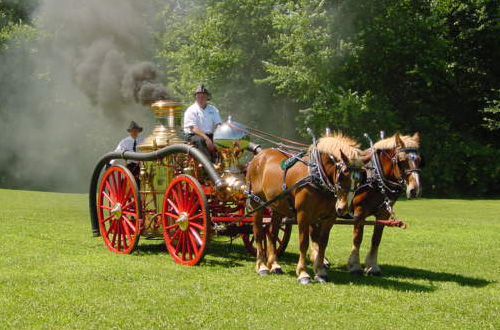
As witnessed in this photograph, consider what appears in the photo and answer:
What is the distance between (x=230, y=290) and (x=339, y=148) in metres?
2.05

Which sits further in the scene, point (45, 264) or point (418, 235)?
point (418, 235)

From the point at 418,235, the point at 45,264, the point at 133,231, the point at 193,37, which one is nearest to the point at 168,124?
the point at 133,231

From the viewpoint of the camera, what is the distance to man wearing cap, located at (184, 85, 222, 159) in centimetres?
865

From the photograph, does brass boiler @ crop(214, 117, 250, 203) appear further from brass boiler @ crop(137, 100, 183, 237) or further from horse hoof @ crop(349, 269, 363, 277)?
horse hoof @ crop(349, 269, 363, 277)

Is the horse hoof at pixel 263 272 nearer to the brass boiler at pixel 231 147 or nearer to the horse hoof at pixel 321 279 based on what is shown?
the horse hoof at pixel 321 279

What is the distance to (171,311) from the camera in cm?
572

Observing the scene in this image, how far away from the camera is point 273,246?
8.03m

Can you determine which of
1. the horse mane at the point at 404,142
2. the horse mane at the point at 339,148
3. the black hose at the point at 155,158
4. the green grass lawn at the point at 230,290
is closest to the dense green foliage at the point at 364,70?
the green grass lawn at the point at 230,290

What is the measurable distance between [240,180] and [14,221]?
24.8ft

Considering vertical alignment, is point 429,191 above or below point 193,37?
below

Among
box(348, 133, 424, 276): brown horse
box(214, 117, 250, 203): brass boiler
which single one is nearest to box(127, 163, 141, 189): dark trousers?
box(214, 117, 250, 203): brass boiler

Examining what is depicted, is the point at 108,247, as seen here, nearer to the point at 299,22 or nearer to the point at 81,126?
the point at 299,22

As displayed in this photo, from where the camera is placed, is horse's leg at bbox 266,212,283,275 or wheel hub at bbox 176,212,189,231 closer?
horse's leg at bbox 266,212,283,275

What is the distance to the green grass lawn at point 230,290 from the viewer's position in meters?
5.45
